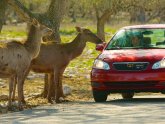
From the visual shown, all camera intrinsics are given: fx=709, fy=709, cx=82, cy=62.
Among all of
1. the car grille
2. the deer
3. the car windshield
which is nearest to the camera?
the car grille

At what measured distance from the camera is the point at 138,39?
715 inches

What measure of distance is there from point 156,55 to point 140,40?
Result: 133 centimetres

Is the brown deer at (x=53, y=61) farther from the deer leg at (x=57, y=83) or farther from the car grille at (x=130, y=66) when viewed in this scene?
the car grille at (x=130, y=66)

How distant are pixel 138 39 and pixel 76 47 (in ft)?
6.23

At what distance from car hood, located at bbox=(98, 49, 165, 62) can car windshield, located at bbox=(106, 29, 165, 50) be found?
0.45 m

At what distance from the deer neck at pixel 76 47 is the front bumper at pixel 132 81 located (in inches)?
87.2

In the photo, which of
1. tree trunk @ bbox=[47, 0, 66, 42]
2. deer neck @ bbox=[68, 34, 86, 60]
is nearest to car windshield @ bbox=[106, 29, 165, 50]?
deer neck @ bbox=[68, 34, 86, 60]

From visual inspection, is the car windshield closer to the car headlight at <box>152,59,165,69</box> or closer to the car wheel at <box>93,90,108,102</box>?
the car headlight at <box>152,59,165,69</box>

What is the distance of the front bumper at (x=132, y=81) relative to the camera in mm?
16484

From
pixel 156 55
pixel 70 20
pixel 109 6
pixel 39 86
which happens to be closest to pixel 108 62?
pixel 156 55

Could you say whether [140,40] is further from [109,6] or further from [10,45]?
[109,6]

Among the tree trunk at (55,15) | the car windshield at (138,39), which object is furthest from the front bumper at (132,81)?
the tree trunk at (55,15)

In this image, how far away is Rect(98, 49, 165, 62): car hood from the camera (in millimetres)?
16750

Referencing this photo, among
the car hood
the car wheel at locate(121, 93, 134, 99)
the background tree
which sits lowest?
the car wheel at locate(121, 93, 134, 99)
